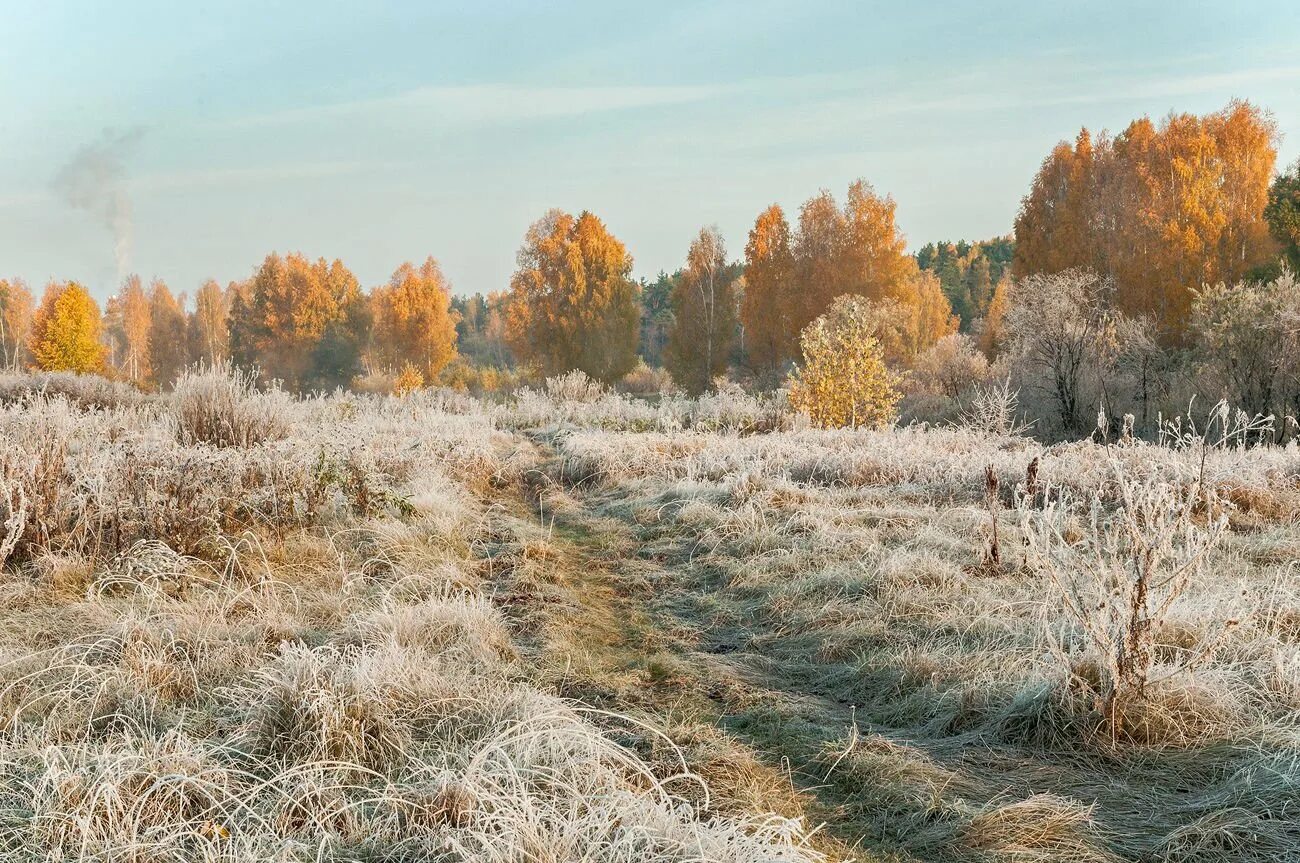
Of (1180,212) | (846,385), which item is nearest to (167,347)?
(846,385)

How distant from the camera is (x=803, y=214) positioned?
93.9 ft

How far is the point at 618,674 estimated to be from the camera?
13.5 feet

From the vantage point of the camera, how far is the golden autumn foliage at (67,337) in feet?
123

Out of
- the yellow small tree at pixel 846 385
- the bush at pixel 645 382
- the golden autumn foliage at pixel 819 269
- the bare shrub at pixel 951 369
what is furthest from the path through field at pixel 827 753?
the bush at pixel 645 382

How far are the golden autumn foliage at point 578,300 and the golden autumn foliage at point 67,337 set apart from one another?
20482mm

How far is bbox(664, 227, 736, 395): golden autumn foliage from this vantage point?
29328 mm

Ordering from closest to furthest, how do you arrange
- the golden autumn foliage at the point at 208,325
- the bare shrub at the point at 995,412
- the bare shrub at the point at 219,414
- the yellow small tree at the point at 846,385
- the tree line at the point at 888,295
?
the bare shrub at the point at 219,414
the bare shrub at the point at 995,412
the yellow small tree at the point at 846,385
the tree line at the point at 888,295
the golden autumn foliage at the point at 208,325

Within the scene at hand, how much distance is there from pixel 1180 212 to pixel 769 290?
37.3 ft

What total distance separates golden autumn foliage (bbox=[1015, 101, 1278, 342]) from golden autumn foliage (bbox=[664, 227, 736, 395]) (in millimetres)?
10418

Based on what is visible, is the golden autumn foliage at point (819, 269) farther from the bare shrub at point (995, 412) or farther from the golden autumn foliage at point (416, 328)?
the golden autumn foliage at point (416, 328)

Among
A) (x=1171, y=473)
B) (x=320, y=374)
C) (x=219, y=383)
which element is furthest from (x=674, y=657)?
(x=320, y=374)

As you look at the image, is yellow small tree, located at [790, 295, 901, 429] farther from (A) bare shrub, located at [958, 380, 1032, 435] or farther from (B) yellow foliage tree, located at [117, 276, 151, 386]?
(B) yellow foliage tree, located at [117, 276, 151, 386]

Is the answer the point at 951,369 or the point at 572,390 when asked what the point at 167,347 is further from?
the point at 951,369

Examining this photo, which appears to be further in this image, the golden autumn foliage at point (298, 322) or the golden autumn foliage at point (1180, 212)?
the golden autumn foliage at point (298, 322)
